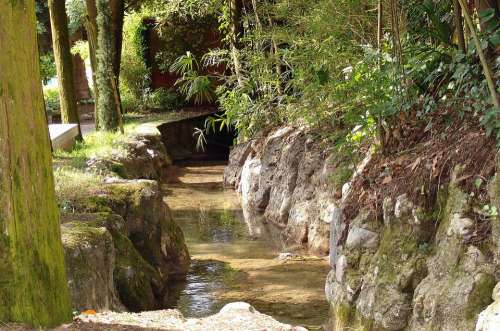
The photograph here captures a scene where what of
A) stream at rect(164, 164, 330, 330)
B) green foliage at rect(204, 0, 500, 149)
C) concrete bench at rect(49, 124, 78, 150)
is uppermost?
green foliage at rect(204, 0, 500, 149)

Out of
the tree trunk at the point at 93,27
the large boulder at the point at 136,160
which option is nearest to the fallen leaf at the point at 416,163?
the large boulder at the point at 136,160

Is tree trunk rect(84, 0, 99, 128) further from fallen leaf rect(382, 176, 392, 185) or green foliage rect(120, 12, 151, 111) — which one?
fallen leaf rect(382, 176, 392, 185)

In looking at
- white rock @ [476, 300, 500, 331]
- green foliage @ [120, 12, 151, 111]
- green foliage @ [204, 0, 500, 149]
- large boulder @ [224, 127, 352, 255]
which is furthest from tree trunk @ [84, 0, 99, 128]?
white rock @ [476, 300, 500, 331]

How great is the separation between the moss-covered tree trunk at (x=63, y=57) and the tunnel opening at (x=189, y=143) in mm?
5639

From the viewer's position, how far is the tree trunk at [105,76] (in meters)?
16.9

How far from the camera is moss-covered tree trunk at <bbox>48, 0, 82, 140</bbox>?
45.1ft

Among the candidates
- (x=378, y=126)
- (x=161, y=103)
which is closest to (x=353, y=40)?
(x=378, y=126)

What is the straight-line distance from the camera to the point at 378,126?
22.6 ft

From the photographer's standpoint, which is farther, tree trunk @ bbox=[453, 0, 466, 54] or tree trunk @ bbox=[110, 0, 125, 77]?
tree trunk @ bbox=[110, 0, 125, 77]

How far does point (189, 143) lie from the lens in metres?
22.1

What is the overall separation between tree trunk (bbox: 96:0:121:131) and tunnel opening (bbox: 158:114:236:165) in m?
3.04

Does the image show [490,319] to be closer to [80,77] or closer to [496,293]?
[496,293]

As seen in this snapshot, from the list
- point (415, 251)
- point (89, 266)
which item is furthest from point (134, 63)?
point (415, 251)

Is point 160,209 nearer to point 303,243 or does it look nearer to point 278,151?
point 303,243
